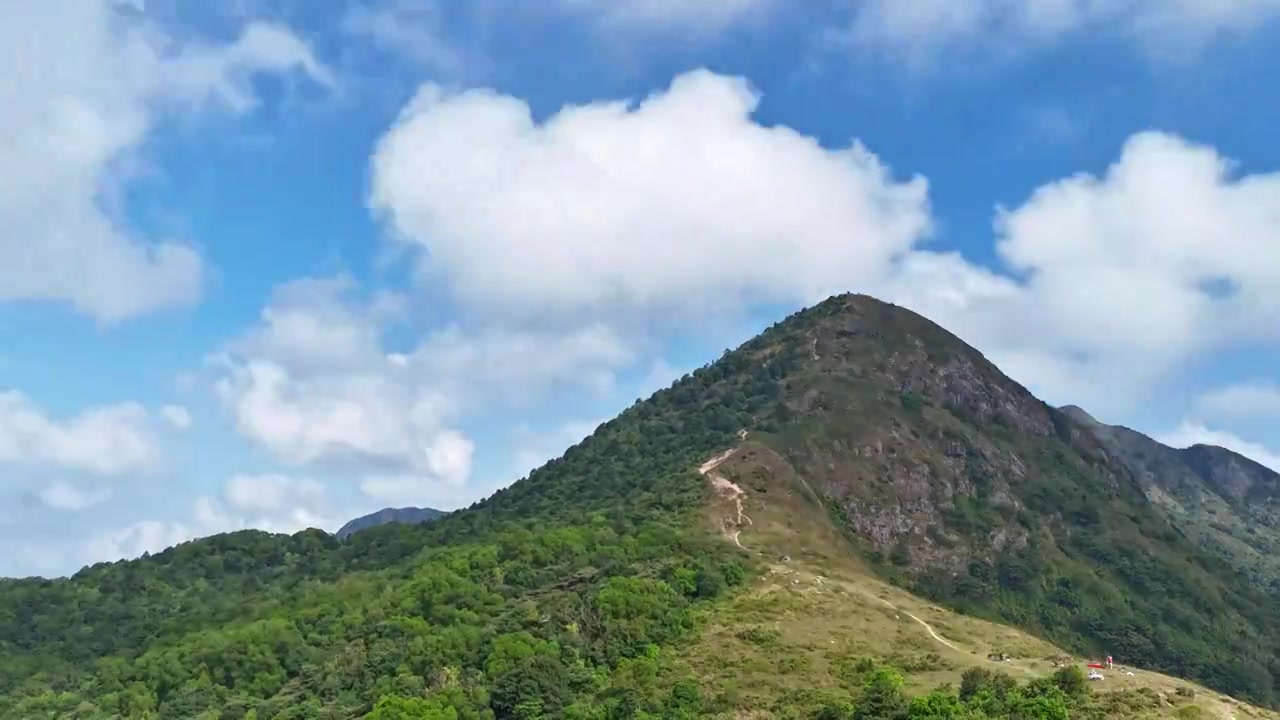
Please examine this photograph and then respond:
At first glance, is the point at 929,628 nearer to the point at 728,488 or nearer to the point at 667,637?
the point at 667,637

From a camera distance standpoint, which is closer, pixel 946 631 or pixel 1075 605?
pixel 946 631

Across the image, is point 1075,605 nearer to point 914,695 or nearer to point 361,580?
point 914,695

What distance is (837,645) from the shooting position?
114375mm

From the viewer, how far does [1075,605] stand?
649 feet

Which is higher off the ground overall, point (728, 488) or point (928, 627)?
point (728, 488)

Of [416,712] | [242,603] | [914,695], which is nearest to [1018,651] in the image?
[914,695]

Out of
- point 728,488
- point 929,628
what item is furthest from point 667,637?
point 728,488

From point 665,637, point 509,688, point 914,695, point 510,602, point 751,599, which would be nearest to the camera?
point 914,695

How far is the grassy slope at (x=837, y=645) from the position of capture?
91.2 meters

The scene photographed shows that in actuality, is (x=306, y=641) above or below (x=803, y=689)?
above

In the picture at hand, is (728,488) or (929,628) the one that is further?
(728,488)

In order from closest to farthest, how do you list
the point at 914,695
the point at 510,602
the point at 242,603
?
the point at 914,695 < the point at 510,602 < the point at 242,603

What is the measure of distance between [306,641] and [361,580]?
94.0ft

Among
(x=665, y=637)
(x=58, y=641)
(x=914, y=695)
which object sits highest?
(x=58, y=641)
